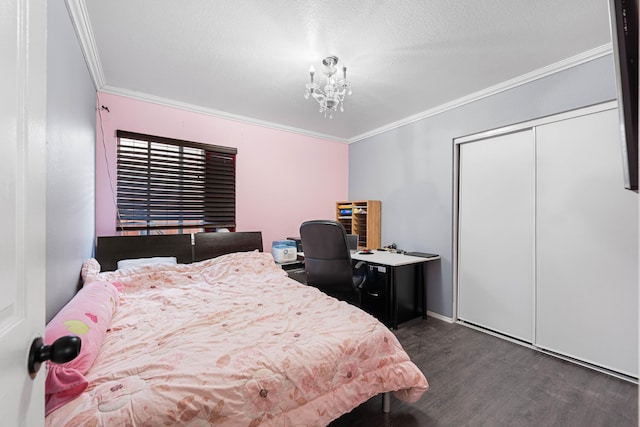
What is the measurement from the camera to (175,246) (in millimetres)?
2869

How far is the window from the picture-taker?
2.76 metres

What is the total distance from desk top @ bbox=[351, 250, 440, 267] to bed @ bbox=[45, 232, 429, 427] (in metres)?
0.99

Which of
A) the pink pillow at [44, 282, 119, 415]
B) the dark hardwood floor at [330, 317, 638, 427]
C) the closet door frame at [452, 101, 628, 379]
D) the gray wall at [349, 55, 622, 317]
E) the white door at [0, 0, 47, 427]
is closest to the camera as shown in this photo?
the white door at [0, 0, 47, 427]

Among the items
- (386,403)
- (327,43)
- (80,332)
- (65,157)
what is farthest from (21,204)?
(327,43)

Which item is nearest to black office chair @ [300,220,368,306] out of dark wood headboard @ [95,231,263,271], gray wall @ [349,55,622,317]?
dark wood headboard @ [95,231,263,271]

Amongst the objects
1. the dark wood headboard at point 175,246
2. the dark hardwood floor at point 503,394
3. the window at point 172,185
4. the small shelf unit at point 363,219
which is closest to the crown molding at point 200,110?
the window at point 172,185

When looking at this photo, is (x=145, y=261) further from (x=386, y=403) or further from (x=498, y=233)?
(x=498, y=233)

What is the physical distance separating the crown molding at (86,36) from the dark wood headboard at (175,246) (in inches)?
57.6

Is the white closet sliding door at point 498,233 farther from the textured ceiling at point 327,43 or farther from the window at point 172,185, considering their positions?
the window at point 172,185

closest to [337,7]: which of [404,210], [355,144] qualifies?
[404,210]

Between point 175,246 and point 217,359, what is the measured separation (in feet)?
6.58

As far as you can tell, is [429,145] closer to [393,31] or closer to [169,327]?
[393,31]

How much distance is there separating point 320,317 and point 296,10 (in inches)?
75.6

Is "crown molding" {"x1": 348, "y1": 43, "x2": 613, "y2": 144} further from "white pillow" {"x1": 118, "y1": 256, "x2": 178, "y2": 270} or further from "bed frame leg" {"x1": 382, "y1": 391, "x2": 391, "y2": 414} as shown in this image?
"white pillow" {"x1": 118, "y1": 256, "x2": 178, "y2": 270}
